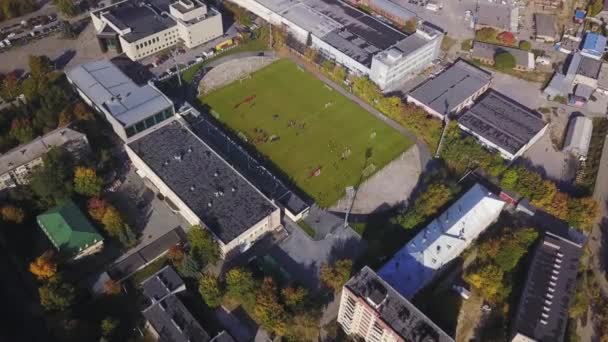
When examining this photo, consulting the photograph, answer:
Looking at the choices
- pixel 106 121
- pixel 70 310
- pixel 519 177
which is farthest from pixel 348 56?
pixel 70 310

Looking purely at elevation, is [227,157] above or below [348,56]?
below

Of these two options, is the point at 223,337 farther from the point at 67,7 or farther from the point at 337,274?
the point at 67,7

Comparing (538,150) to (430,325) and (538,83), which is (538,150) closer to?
(538,83)

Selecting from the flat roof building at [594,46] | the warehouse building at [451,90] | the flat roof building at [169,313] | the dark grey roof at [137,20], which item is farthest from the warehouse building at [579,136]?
the dark grey roof at [137,20]

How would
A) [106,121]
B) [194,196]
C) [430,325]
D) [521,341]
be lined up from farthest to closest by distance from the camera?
[106,121] < [194,196] < [521,341] < [430,325]

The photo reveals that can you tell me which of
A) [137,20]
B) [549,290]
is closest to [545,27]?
[549,290]

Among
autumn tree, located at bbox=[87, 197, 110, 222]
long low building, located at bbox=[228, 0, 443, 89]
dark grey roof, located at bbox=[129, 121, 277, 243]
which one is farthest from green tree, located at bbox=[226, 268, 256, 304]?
long low building, located at bbox=[228, 0, 443, 89]

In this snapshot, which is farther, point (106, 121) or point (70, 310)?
point (106, 121)

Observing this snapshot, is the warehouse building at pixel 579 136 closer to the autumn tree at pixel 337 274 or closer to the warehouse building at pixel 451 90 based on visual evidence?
the warehouse building at pixel 451 90
